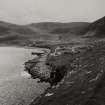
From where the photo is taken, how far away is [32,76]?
289 ft

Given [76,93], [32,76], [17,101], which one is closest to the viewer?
[76,93]

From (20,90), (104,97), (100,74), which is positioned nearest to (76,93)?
(104,97)

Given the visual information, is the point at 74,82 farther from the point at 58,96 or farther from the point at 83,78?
the point at 58,96

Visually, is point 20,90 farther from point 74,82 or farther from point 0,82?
point 74,82

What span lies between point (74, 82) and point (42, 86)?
2291cm

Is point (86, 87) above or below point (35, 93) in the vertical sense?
above

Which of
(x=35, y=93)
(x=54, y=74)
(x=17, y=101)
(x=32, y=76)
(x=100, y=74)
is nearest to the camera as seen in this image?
(x=100, y=74)

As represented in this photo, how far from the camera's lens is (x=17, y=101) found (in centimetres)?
5506

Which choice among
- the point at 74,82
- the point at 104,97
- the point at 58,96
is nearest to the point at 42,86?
the point at 74,82

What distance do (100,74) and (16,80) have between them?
137 ft

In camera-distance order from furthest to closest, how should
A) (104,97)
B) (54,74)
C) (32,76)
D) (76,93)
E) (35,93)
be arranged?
(32,76), (54,74), (35,93), (76,93), (104,97)

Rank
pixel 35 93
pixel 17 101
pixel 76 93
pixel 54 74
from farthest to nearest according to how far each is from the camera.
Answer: pixel 54 74
pixel 35 93
pixel 17 101
pixel 76 93

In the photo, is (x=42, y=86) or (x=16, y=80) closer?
(x=42, y=86)

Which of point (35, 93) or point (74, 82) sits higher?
point (74, 82)
